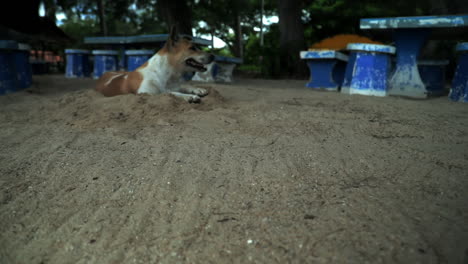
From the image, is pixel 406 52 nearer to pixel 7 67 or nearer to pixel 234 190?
pixel 234 190

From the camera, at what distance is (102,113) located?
312 cm

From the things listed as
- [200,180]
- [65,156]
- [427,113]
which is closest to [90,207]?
[200,180]

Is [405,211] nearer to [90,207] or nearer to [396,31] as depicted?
[90,207]

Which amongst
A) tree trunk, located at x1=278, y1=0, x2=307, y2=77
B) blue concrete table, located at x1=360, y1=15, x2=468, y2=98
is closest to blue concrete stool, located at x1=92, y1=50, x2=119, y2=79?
tree trunk, located at x1=278, y1=0, x2=307, y2=77

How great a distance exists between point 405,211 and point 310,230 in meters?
0.46

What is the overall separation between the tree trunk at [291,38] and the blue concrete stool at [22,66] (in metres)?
6.68

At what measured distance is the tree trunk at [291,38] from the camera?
9477mm

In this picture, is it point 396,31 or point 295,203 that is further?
point 396,31

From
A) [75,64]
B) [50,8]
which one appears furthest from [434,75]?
[50,8]

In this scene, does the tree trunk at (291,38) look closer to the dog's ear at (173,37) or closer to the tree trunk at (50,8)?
the dog's ear at (173,37)

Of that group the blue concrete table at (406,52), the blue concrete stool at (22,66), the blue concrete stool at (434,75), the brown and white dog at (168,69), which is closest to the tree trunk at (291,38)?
the blue concrete stool at (434,75)

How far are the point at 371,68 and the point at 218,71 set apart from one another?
12.9 ft

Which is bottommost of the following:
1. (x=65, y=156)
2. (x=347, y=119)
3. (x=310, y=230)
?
(x=310, y=230)

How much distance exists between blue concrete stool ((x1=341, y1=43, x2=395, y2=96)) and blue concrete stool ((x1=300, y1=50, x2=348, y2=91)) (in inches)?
30.2
